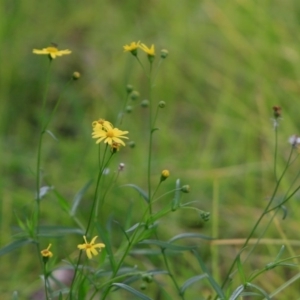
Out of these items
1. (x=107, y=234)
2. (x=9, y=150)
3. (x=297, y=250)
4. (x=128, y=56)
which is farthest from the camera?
(x=128, y=56)

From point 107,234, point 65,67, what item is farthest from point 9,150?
point 107,234

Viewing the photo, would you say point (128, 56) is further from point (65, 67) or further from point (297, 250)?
point (297, 250)

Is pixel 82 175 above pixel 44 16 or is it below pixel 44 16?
below

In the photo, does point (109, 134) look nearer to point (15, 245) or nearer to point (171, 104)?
point (15, 245)

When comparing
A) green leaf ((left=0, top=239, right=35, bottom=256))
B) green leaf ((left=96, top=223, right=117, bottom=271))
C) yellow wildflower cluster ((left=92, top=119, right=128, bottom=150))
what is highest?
yellow wildflower cluster ((left=92, top=119, right=128, bottom=150))

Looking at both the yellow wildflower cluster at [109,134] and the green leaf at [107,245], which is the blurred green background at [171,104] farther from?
the yellow wildflower cluster at [109,134]

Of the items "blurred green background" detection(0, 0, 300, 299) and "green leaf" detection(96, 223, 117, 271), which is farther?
"blurred green background" detection(0, 0, 300, 299)

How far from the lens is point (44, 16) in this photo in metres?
2.78

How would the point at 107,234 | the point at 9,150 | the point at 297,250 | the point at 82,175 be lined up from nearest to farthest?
1. the point at 107,234
2. the point at 297,250
3. the point at 82,175
4. the point at 9,150

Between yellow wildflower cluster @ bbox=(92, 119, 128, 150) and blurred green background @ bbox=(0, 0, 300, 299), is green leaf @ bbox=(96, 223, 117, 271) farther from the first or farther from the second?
blurred green background @ bbox=(0, 0, 300, 299)

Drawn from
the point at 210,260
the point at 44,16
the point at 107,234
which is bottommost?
the point at 210,260

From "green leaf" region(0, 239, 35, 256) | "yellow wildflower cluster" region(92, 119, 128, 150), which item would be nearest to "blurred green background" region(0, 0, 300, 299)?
"green leaf" region(0, 239, 35, 256)

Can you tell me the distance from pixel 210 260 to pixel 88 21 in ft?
4.69

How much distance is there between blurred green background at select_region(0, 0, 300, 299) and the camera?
1881 mm
